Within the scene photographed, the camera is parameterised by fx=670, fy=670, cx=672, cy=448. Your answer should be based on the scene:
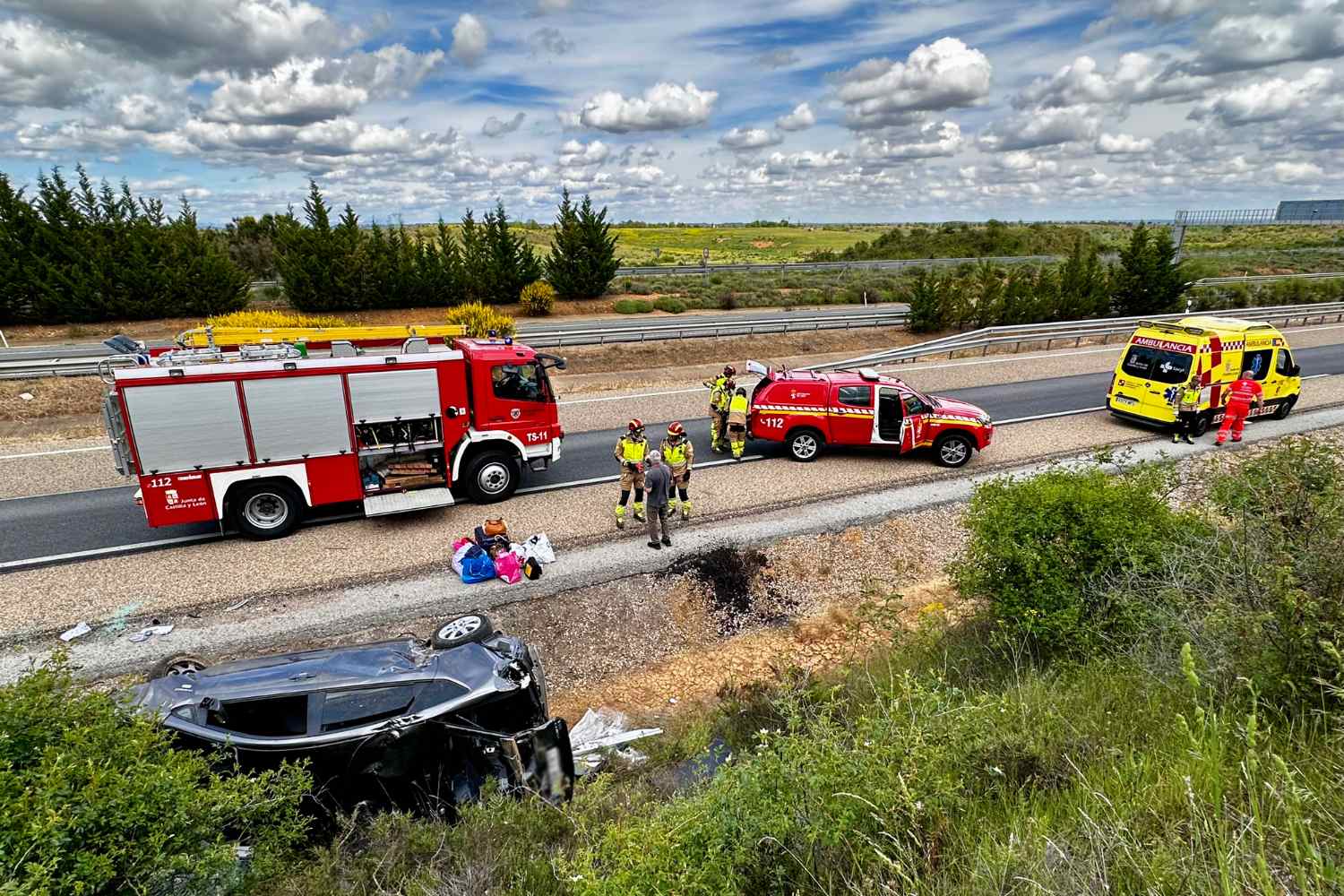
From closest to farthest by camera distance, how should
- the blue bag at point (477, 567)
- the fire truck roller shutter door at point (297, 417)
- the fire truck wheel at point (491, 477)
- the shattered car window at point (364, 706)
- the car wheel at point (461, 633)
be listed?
the shattered car window at point (364, 706) < the car wheel at point (461, 633) < the blue bag at point (477, 567) < the fire truck roller shutter door at point (297, 417) < the fire truck wheel at point (491, 477)

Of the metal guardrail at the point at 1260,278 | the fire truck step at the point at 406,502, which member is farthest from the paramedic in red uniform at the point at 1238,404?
the metal guardrail at the point at 1260,278

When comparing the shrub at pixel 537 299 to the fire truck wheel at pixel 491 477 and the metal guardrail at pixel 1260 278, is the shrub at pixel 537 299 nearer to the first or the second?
the fire truck wheel at pixel 491 477

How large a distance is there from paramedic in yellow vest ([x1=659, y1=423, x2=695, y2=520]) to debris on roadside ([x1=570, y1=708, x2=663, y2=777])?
3.76 m

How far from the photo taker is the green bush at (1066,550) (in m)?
6.63

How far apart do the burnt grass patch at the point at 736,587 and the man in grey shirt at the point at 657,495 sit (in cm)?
55

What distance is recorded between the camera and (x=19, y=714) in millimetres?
3568

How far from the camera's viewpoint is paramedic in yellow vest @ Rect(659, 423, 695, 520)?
10.7 m

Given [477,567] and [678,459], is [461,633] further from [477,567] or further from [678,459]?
[678,459]

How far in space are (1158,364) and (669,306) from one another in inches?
986

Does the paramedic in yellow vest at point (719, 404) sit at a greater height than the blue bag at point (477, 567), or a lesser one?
greater

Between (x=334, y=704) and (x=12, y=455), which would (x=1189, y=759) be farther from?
(x=12, y=455)

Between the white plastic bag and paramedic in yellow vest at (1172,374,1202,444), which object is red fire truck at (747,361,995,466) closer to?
paramedic in yellow vest at (1172,374,1202,444)

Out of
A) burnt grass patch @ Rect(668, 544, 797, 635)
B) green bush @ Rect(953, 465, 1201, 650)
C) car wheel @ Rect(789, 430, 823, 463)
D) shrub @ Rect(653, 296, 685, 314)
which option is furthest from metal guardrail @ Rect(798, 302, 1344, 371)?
shrub @ Rect(653, 296, 685, 314)

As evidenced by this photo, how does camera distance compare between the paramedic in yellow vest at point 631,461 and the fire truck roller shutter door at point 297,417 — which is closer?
the fire truck roller shutter door at point 297,417
